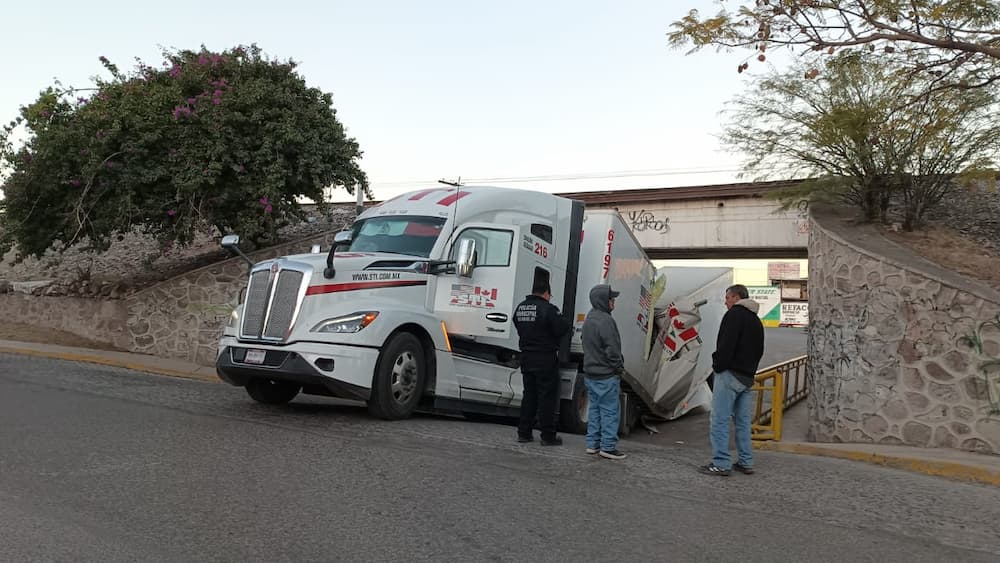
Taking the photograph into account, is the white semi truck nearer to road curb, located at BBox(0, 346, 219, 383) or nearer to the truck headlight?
the truck headlight

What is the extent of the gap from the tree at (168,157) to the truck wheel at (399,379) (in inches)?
355

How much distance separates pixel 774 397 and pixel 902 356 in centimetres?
200

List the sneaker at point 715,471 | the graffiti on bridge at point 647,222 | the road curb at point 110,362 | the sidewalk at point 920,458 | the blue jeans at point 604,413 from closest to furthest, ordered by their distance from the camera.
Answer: the sneaker at point 715,471 < the blue jeans at point 604,413 < the sidewalk at point 920,458 < the road curb at point 110,362 < the graffiti on bridge at point 647,222

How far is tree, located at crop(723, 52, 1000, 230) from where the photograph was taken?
47.2 feet

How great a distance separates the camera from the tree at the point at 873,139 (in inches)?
566

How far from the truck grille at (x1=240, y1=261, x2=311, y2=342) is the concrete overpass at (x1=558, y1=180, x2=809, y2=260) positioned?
53.8ft

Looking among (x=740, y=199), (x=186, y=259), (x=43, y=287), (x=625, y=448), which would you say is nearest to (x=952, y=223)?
(x=740, y=199)

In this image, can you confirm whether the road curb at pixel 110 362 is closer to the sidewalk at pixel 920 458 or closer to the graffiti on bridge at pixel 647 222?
the sidewalk at pixel 920 458

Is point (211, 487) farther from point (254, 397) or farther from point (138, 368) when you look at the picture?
point (138, 368)

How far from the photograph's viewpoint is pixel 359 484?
6164 mm

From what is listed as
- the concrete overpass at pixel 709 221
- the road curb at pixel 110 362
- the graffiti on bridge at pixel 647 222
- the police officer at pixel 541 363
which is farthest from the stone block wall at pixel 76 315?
the graffiti on bridge at pixel 647 222

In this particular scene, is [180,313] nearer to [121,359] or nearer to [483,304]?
[121,359]

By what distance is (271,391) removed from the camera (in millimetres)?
10625

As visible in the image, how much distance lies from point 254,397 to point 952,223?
13.7 m
